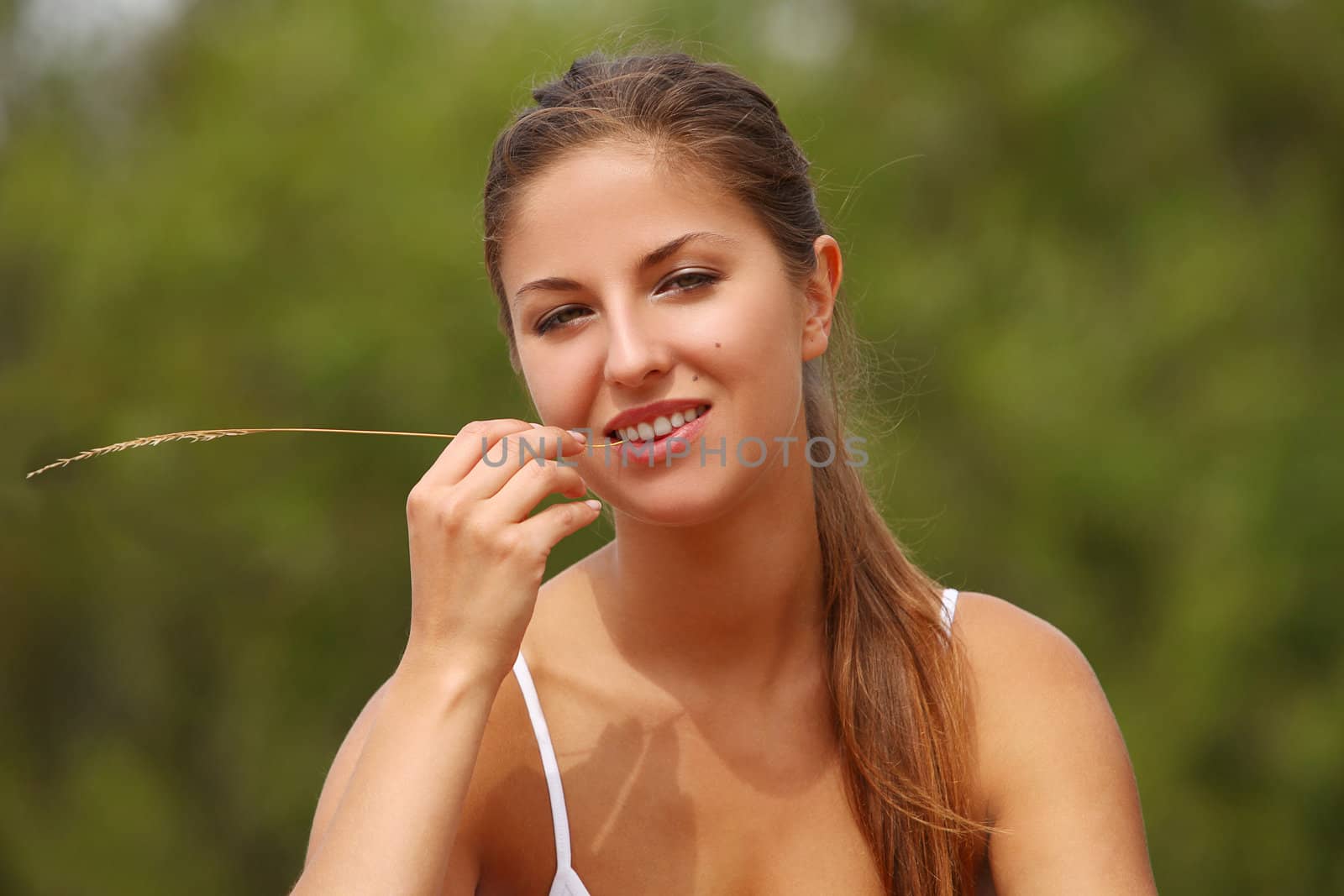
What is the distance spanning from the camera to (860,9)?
684 cm

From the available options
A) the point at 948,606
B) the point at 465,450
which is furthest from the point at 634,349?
the point at 948,606

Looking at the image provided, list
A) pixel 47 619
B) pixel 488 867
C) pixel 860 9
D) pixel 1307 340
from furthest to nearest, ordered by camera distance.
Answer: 1. pixel 860 9
2. pixel 1307 340
3. pixel 47 619
4. pixel 488 867

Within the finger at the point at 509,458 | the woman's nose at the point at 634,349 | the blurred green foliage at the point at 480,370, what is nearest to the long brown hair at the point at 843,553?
the woman's nose at the point at 634,349

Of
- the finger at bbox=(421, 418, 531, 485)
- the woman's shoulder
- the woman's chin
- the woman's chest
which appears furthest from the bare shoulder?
the finger at bbox=(421, 418, 531, 485)

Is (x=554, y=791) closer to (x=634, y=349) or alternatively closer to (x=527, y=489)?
(x=527, y=489)

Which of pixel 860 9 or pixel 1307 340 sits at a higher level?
pixel 860 9

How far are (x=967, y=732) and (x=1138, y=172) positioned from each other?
4.84m

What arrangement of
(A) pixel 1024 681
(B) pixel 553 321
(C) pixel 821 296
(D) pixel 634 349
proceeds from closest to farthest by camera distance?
(D) pixel 634 349
(B) pixel 553 321
(A) pixel 1024 681
(C) pixel 821 296

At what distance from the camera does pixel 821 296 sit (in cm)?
231

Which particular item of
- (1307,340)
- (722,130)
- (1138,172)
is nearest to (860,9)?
(1138,172)

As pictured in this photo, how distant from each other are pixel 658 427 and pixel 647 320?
Answer: 150mm

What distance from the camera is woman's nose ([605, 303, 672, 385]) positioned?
1.96 meters

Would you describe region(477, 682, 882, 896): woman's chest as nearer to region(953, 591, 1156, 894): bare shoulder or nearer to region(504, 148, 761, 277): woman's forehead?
region(953, 591, 1156, 894): bare shoulder

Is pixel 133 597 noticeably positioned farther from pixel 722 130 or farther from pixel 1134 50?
pixel 1134 50
